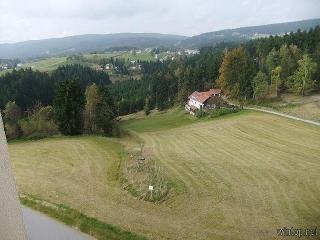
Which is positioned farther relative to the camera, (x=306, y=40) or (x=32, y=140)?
(x=306, y=40)

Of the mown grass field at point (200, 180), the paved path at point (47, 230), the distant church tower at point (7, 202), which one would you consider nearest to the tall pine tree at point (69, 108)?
the mown grass field at point (200, 180)

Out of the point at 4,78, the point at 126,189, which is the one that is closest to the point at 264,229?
the point at 126,189

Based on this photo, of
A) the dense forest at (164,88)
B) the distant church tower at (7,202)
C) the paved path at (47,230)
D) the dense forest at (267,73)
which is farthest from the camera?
the dense forest at (267,73)

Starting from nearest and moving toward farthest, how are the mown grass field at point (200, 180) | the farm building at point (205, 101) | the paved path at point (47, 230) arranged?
the paved path at point (47, 230) → the mown grass field at point (200, 180) → the farm building at point (205, 101)

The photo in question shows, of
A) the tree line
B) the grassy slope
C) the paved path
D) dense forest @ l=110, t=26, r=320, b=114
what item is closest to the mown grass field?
the paved path

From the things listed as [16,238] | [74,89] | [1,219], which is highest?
[1,219]

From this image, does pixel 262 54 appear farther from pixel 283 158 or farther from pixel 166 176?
pixel 166 176

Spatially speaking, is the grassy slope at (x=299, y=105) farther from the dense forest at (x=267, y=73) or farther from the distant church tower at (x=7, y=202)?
the distant church tower at (x=7, y=202)
